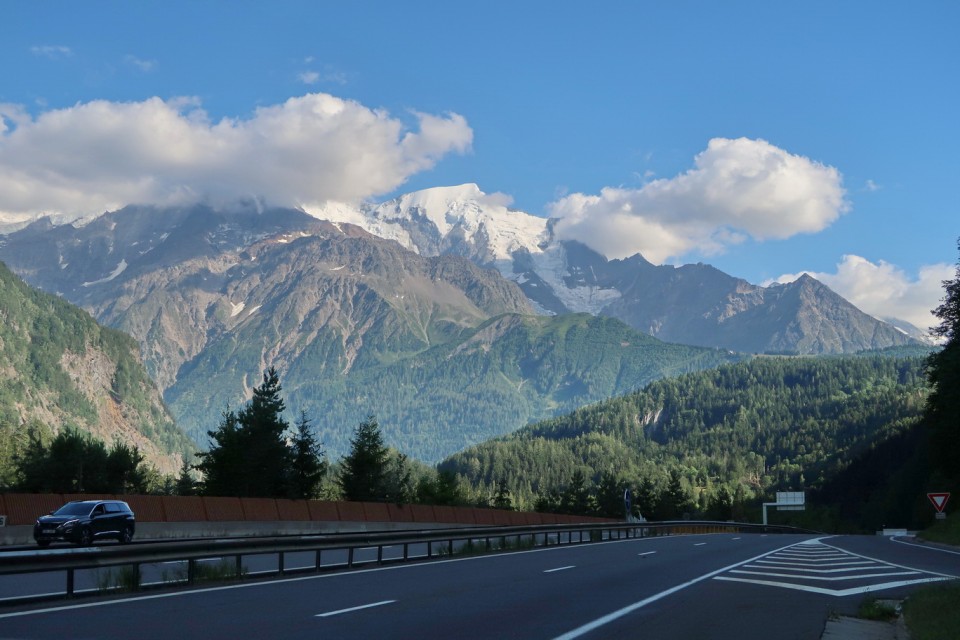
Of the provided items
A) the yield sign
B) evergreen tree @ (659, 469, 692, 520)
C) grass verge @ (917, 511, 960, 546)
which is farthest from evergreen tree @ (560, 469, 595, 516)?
the yield sign

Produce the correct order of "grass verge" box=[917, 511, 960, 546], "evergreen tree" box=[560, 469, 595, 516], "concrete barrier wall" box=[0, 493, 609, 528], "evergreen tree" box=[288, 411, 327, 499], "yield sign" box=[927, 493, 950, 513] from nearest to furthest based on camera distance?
"concrete barrier wall" box=[0, 493, 609, 528], "grass verge" box=[917, 511, 960, 546], "yield sign" box=[927, 493, 950, 513], "evergreen tree" box=[288, 411, 327, 499], "evergreen tree" box=[560, 469, 595, 516]

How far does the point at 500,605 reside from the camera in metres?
15.4

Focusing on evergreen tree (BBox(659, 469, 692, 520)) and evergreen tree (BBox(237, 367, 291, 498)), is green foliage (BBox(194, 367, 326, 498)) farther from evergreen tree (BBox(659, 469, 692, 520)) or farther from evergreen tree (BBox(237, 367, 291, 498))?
evergreen tree (BBox(659, 469, 692, 520))

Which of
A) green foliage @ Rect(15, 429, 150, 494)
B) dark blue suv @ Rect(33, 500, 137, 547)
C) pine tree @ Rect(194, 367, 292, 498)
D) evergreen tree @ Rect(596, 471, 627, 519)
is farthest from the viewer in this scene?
evergreen tree @ Rect(596, 471, 627, 519)

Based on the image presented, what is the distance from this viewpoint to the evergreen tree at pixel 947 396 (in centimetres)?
4788

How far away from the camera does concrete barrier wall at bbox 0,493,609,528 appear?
32.6 metres

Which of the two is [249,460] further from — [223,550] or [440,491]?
[223,550]

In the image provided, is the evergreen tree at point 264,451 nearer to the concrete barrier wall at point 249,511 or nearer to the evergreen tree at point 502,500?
the concrete barrier wall at point 249,511

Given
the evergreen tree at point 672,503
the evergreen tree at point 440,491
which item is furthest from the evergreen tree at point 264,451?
the evergreen tree at point 672,503

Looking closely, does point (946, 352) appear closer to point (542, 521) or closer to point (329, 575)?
point (542, 521)

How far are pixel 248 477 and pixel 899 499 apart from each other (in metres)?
96.7

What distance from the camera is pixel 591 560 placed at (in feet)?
93.8

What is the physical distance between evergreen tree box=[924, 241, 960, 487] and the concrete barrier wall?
25.0 metres

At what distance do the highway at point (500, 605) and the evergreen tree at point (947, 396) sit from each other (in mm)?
25243
